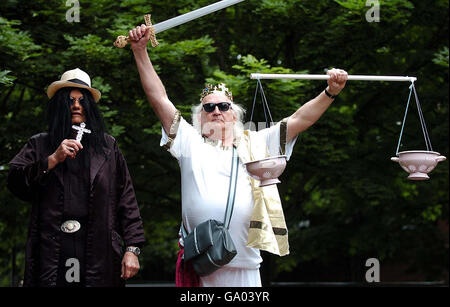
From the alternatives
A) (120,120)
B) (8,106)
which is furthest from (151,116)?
(8,106)

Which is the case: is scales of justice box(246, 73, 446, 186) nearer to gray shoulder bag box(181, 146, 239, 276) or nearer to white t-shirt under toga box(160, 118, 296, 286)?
white t-shirt under toga box(160, 118, 296, 286)

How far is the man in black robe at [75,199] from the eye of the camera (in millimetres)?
4105

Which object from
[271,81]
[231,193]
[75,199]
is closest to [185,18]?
[231,193]

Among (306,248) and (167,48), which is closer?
(167,48)

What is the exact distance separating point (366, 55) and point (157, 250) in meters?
7.17

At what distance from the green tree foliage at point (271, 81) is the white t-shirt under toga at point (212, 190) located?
3.59m

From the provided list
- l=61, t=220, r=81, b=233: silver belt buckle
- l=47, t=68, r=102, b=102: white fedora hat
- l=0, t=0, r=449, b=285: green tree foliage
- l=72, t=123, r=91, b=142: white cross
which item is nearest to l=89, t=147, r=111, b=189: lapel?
l=72, t=123, r=91, b=142: white cross

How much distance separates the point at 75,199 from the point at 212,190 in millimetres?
843

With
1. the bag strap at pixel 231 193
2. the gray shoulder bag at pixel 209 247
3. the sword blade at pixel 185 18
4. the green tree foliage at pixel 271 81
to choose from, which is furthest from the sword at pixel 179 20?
the green tree foliage at pixel 271 81

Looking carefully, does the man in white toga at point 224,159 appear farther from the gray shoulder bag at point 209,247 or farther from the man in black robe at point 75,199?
the man in black robe at point 75,199
